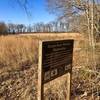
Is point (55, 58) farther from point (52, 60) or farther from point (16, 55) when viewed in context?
point (16, 55)

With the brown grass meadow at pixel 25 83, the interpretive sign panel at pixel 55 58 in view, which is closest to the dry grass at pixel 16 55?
the brown grass meadow at pixel 25 83

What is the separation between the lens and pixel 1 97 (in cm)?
537

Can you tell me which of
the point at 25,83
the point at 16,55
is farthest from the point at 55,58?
the point at 16,55

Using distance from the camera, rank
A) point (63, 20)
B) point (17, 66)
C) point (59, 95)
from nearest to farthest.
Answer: point (59, 95)
point (17, 66)
point (63, 20)

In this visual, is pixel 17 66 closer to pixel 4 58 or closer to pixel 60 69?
pixel 4 58

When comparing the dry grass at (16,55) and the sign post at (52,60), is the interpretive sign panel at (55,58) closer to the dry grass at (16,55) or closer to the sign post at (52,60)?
the sign post at (52,60)

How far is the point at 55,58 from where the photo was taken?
3398 mm

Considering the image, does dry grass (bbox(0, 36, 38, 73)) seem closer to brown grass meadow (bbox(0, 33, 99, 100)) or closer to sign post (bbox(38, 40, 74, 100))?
brown grass meadow (bbox(0, 33, 99, 100))

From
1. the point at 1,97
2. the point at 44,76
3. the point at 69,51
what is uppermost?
the point at 69,51

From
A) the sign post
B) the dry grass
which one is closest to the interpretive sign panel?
the sign post

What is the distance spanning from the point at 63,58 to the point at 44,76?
680 mm

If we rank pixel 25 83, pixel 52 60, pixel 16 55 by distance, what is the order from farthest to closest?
pixel 16 55
pixel 25 83
pixel 52 60

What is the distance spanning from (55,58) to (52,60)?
0.34 feet

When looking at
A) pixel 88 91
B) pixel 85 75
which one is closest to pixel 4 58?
pixel 85 75
